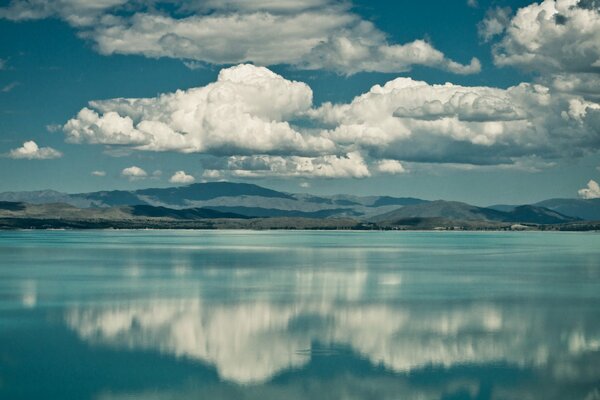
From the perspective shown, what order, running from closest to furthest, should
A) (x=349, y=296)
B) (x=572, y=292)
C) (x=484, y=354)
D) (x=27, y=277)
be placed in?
(x=484, y=354)
(x=349, y=296)
(x=572, y=292)
(x=27, y=277)

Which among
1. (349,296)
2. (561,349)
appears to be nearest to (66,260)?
(349,296)

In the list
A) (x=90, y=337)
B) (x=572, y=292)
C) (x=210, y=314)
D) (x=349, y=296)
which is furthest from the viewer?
(x=572, y=292)

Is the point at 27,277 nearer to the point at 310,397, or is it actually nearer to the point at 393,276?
the point at 393,276

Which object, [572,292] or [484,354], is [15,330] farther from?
[572,292]

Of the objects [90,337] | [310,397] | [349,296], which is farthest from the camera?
[349,296]

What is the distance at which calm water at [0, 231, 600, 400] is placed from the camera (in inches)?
1341

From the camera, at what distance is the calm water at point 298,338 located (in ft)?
112

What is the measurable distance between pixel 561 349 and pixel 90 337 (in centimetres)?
2860

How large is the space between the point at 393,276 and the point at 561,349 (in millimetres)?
46632

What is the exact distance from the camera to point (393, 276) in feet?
292

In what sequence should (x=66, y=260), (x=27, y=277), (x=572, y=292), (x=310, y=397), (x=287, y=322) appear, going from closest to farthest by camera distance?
1. (x=310, y=397)
2. (x=287, y=322)
3. (x=572, y=292)
4. (x=27, y=277)
5. (x=66, y=260)

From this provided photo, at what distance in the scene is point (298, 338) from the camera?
45094 millimetres

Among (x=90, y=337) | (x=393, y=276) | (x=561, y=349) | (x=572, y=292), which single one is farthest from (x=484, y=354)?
(x=393, y=276)

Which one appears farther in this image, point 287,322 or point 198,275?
point 198,275
